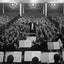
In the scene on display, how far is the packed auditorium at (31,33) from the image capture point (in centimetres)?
500

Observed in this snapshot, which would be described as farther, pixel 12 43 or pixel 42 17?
pixel 42 17

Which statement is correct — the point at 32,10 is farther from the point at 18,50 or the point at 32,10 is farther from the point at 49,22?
the point at 18,50

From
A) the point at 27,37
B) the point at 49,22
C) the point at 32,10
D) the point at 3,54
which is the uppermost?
the point at 32,10

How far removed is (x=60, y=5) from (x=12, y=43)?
15.1ft

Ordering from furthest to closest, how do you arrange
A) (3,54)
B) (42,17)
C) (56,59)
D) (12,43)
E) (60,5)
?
(60,5), (42,17), (12,43), (3,54), (56,59)

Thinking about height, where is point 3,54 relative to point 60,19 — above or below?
below

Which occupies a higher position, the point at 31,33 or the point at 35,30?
the point at 35,30

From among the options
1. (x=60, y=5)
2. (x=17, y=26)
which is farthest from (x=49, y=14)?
(x=17, y=26)

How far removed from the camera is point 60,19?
7.61m

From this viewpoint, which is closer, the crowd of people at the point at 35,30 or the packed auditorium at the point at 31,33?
the packed auditorium at the point at 31,33

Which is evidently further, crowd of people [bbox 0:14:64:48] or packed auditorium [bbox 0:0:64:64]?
crowd of people [bbox 0:14:64:48]

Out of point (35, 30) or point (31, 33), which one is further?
point (35, 30)

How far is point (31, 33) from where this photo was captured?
21.8ft

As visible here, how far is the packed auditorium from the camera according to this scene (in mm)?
5004
